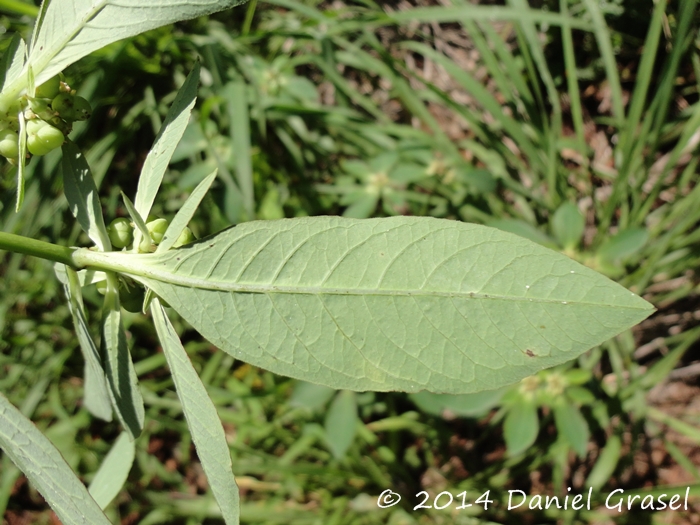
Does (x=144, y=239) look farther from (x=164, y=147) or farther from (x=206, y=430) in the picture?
(x=206, y=430)

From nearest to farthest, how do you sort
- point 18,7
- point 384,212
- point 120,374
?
point 120,374, point 18,7, point 384,212

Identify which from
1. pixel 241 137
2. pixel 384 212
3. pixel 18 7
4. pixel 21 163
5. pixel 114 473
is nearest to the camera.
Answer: pixel 21 163

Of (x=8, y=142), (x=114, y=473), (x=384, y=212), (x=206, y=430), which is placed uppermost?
(x=8, y=142)

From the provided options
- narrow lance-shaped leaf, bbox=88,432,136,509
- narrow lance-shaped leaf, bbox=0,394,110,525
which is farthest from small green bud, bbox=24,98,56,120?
narrow lance-shaped leaf, bbox=88,432,136,509

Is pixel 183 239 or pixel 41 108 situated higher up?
pixel 41 108

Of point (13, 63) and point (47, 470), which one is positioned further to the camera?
point (13, 63)

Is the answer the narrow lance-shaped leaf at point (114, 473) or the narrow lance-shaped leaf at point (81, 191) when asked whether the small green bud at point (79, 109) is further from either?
the narrow lance-shaped leaf at point (114, 473)

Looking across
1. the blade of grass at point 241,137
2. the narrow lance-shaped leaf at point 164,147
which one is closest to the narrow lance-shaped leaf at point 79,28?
the narrow lance-shaped leaf at point 164,147
